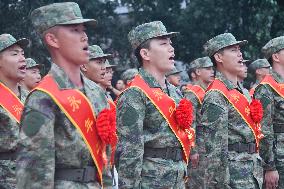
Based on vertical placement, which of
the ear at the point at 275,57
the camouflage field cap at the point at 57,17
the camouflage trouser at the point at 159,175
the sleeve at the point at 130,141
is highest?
the camouflage field cap at the point at 57,17

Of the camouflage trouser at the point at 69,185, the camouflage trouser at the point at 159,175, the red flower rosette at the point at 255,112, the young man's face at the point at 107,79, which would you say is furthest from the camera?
the young man's face at the point at 107,79

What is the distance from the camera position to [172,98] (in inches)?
228

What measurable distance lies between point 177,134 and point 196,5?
1158 centimetres

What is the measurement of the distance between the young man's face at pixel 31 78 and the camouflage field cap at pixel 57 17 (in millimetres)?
5013

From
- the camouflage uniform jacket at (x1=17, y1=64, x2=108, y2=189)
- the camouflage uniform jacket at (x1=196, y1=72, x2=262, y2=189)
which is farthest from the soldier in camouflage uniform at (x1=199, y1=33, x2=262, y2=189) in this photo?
the camouflage uniform jacket at (x1=17, y1=64, x2=108, y2=189)

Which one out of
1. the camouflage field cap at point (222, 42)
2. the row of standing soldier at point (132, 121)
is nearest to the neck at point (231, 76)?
the row of standing soldier at point (132, 121)

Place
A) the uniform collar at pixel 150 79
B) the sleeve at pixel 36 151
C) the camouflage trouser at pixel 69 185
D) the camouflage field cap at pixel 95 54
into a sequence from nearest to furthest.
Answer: the sleeve at pixel 36 151 < the camouflage trouser at pixel 69 185 < the uniform collar at pixel 150 79 < the camouflage field cap at pixel 95 54

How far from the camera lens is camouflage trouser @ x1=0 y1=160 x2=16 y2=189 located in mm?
5871

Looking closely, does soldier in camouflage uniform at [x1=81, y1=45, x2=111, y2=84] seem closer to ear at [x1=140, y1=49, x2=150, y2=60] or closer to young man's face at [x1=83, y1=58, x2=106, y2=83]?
young man's face at [x1=83, y1=58, x2=106, y2=83]

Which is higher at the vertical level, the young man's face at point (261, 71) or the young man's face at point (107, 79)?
the young man's face at point (107, 79)

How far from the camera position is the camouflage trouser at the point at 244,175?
632 centimetres

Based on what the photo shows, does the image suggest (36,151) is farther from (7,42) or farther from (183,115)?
(7,42)

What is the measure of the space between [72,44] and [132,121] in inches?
54.7

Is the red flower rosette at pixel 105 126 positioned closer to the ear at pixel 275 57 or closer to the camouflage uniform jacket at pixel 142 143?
the camouflage uniform jacket at pixel 142 143
